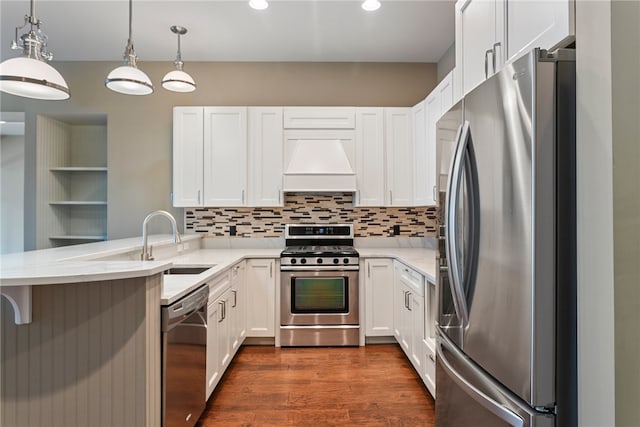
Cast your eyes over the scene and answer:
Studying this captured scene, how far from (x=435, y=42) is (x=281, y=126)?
1794 mm

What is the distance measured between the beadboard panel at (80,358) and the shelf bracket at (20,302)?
0.12ft

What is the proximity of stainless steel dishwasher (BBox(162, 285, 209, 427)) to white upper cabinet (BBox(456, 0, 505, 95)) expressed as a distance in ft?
6.09

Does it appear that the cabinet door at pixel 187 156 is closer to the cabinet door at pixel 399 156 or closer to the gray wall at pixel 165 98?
the gray wall at pixel 165 98

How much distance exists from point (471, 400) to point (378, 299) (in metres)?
2.05

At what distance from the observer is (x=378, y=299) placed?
3336 mm

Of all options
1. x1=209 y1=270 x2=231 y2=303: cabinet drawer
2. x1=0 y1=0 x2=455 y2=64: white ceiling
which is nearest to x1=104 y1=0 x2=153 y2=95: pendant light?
x1=0 y1=0 x2=455 y2=64: white ceiling

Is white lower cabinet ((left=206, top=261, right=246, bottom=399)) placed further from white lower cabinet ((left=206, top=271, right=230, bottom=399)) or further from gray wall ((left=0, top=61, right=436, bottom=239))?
gray wall ((left=0, top=61, right=436, bottom=239))

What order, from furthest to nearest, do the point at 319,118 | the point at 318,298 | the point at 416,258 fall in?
1. the point at 319,118
2. the point at 318,298
3. the point at 416,258

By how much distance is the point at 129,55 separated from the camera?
224 centimetres

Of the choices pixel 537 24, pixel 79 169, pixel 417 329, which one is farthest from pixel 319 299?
pixel 79 169

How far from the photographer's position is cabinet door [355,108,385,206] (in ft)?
12.0

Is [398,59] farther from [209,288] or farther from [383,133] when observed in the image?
[209,288]

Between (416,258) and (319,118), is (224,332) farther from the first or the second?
(319,118)

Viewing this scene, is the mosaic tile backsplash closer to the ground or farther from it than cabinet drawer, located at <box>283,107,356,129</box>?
closer to the ground
